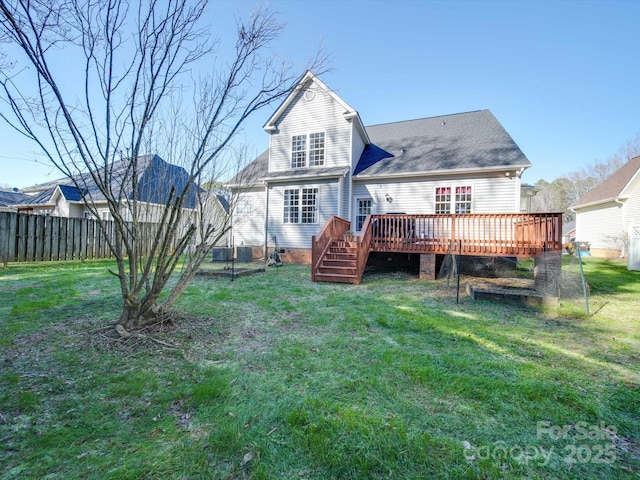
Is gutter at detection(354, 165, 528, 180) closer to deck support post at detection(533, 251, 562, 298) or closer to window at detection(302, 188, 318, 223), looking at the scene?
window at detection(302, 188, 318, 223)

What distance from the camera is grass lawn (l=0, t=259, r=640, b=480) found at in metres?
1.87

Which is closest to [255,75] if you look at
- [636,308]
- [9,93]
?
[9,93]

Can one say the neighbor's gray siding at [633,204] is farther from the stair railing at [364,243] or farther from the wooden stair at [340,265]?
the wooden stair at [340,265]

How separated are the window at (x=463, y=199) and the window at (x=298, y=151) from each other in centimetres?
680

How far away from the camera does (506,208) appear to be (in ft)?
35.0

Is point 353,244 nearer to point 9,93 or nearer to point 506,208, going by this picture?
point 506,208

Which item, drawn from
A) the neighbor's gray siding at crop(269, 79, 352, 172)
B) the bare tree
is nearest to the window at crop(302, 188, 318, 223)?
the neighbor's gray siding at crop(269, 79, 352, 172)

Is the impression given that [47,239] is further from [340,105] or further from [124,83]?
[340,105]

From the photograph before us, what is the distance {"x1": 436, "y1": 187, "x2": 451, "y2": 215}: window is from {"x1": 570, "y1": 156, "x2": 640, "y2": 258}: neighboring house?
12309 millimetres

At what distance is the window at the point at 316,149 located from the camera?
1316cm

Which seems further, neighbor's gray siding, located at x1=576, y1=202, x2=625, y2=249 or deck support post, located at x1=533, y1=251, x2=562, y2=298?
neighbor's gray siding, located at x1=576, y1=202, x2=625, y2=249

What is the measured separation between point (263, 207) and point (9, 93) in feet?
36.2

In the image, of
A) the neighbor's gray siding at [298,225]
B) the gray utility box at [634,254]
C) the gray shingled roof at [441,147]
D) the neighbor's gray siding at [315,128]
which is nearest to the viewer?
the gray shingled roof at [441,147]

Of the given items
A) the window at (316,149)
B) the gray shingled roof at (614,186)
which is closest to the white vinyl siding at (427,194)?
the window at (316,149)
